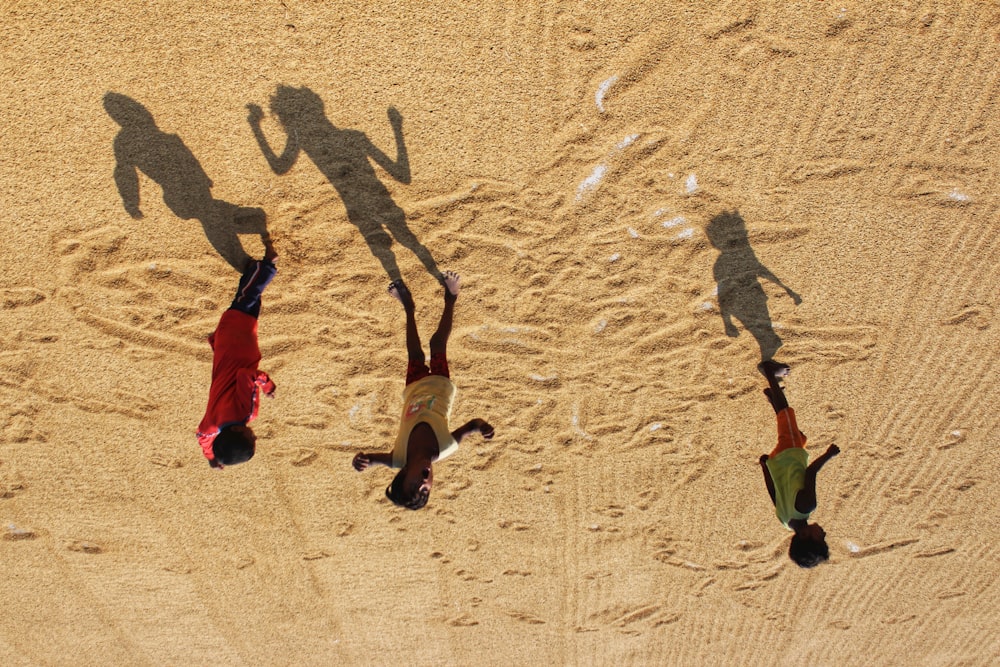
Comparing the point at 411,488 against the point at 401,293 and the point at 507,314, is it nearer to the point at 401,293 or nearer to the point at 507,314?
the point at 401,293

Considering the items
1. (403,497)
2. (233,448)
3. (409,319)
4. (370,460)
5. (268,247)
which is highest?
(268,247)

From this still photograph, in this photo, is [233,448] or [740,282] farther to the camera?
[740,282]

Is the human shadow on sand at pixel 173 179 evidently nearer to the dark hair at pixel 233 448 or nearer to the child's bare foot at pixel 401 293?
the child's bare foot at pixel 401 293

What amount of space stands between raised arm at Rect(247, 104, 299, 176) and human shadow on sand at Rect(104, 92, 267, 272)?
1.00 ft

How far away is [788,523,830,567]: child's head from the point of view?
3289mm

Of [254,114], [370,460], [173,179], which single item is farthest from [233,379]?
[254,114]

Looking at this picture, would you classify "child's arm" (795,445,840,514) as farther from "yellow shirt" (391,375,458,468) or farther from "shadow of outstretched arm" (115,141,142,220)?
"shadow of outstretched arm" (115,141,142,220)

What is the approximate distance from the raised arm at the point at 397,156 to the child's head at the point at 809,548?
325cm

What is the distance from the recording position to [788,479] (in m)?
3.55

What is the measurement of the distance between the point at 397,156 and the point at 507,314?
1.25 metres

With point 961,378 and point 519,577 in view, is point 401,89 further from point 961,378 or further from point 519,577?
point 961,378

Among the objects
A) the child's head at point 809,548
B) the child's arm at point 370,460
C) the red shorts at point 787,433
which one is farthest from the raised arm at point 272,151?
the child's head at point 809,548

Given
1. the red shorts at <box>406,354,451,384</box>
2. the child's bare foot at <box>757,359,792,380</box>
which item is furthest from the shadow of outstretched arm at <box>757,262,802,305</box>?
the red shorts at <box>406,354,451,384</box>

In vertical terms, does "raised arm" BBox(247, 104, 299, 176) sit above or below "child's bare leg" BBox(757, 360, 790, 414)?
above
